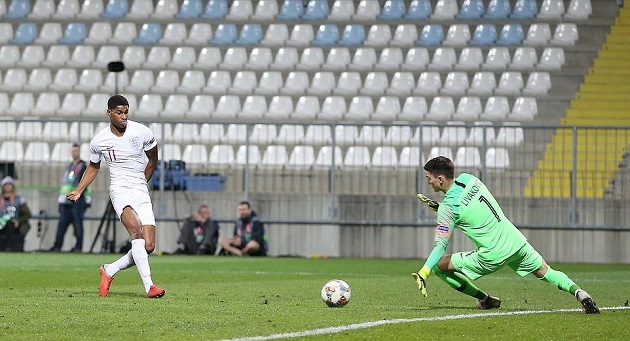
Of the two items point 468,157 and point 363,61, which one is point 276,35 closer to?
point 363,61

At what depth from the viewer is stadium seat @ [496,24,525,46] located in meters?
26.7

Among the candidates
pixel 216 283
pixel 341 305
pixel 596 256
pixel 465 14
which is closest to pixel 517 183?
pixel 596 256

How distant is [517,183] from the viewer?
21547 mm

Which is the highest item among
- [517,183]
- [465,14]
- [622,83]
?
[465,14]

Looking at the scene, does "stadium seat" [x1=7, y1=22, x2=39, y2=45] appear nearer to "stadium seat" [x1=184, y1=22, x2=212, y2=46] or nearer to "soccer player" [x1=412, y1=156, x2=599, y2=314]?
"stadium seat" [x1=184, y1=22, x2=212, y2=46]

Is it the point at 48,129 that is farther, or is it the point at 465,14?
the point at 465,14

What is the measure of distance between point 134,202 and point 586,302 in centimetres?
424

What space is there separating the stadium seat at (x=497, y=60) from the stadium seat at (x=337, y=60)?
2887 mm

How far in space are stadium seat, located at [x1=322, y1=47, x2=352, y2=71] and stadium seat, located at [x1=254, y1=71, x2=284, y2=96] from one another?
1010 mm

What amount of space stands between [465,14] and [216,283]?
1484cm

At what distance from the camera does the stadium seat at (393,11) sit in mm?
27750

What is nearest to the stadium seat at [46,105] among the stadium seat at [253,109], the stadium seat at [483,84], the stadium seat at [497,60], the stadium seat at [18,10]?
the stadium seat at [18,10]

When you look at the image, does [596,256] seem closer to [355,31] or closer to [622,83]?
[622,83]

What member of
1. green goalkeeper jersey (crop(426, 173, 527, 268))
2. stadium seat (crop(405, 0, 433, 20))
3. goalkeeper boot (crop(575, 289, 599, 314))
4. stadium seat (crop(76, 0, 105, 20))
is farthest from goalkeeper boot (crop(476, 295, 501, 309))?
stadium seat (crop(76, 0, 105, 20))
